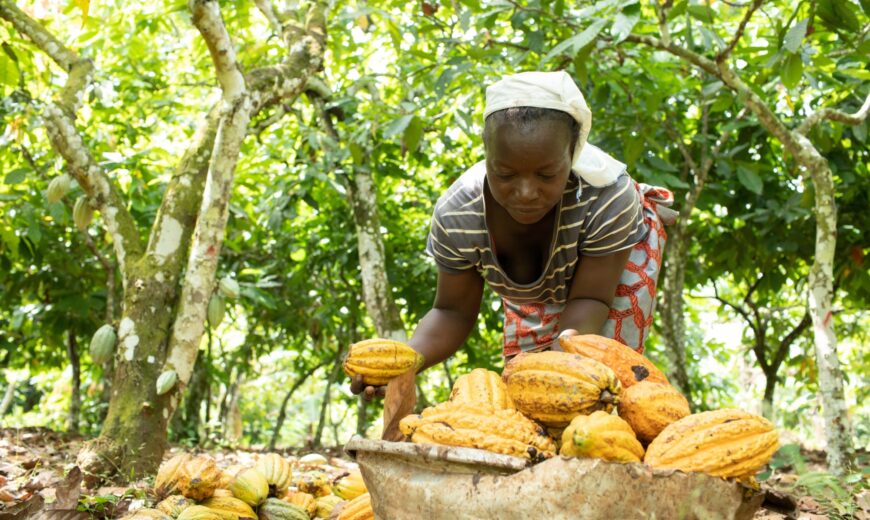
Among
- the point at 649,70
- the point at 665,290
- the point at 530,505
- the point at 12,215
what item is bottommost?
the point at 530,505

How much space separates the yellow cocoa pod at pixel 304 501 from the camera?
8.30 feet

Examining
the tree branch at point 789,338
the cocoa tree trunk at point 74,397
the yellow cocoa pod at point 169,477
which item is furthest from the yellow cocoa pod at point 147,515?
the tree branch at point 789,338

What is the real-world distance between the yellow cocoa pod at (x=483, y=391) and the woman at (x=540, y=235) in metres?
0.24

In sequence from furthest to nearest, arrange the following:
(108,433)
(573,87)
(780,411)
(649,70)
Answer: (780,411) → (649,70) → (108,433) → (573,87)

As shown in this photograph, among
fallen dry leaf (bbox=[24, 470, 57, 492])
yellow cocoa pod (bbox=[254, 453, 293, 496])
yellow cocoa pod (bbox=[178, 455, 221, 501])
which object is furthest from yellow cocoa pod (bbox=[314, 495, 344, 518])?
fallen dry leaf (bbox=[24, 470, 57, 492])

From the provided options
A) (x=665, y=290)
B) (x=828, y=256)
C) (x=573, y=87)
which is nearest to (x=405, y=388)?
(x=573, y=87)

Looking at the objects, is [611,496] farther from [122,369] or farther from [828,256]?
[828,256]

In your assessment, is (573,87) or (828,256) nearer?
(573,87)

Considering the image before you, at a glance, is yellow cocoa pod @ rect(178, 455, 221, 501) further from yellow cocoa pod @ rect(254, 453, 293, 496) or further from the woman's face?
the woman's face

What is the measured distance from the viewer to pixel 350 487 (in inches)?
100

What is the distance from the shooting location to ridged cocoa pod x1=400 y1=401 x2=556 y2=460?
1.43 metres

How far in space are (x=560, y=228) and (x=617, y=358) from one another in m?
0.70

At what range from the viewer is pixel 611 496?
4.11 feet

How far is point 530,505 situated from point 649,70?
3.24 metres
